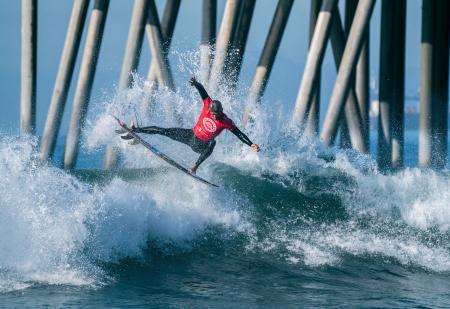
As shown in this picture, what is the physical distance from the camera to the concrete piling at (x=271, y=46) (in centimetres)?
1802

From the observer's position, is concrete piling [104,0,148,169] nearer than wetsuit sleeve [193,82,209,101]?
No

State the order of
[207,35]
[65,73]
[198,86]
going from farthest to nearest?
[207,35] < [65,73] < [198,86]

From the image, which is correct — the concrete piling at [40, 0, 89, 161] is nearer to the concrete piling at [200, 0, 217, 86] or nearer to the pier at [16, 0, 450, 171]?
the pier at [16, 0, 450, 171]

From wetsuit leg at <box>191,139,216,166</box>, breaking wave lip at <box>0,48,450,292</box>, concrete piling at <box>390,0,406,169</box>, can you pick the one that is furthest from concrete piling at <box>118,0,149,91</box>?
concrete piling at <box>390,0,406,169</box>

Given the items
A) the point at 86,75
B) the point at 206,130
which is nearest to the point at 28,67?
the point at 86,75

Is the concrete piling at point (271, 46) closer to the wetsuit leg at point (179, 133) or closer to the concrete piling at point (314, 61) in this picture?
the concrete piling at point (314, 61)

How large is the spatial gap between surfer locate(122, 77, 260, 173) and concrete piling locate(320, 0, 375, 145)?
211 inches

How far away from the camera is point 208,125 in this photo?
1228 cm

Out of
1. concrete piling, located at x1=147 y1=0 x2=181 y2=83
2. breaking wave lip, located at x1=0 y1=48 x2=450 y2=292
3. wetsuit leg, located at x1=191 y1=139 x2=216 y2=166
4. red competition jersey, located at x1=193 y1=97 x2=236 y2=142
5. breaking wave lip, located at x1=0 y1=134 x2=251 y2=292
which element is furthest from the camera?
concrete piling, located at x1=147 y1=0 x2=181 y2=83

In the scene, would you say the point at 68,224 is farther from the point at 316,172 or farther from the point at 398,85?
the point at 398,85

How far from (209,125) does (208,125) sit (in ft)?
0.05

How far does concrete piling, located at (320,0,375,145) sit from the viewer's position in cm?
1681

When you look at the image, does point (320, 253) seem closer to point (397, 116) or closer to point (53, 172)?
point (53, 172)

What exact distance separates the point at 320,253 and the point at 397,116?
33.5ft
